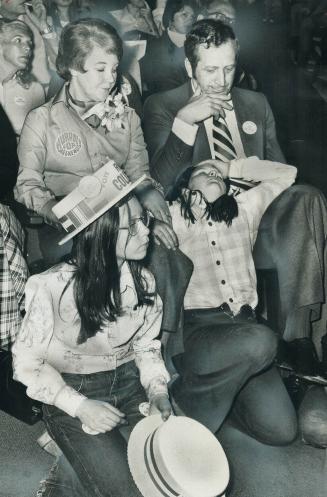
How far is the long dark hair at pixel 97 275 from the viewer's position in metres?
2.06

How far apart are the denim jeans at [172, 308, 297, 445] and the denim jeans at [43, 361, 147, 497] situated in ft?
0.83

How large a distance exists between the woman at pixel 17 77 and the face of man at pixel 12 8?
0.09ft

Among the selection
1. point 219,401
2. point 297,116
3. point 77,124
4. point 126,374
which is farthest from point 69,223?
point 297,116

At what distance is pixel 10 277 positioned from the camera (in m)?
2.25

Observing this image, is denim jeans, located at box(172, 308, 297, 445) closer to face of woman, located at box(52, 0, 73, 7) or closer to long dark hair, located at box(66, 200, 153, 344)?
long dark hair, located at box(66, 200, 153, 344)

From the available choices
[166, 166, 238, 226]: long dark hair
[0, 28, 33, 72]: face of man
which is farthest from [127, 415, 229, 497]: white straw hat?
[0, 28, 33, 72]: face of man

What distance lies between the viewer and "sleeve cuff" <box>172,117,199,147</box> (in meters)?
2.38

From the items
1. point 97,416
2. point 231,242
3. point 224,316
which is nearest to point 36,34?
point 231,242

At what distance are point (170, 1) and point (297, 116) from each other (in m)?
0.68

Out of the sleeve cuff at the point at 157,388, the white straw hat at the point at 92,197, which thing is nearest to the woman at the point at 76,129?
the white straw hat at the point at 92,197

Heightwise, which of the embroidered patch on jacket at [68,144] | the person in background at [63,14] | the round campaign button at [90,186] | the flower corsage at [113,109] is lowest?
the round campaign button at [90,186]

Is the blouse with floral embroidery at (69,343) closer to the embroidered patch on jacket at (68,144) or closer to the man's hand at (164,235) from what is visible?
the man's hand at (164,235)

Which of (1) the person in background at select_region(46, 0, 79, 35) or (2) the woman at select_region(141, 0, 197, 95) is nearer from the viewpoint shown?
(1) the person in background at select_region(46, 0, 79, 35)

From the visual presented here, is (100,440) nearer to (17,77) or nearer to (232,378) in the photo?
(232,378)
